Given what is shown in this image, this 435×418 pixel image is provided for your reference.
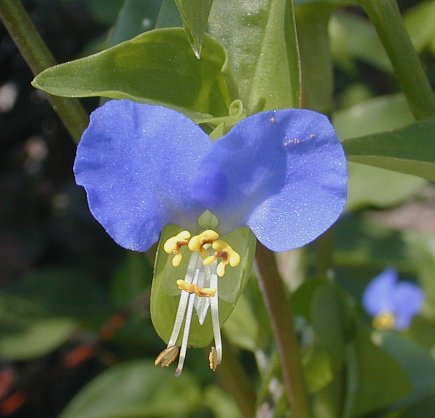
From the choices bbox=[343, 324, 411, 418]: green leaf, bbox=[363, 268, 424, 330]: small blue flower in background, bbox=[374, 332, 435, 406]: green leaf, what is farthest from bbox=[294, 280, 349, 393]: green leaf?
bbox=[363, 268, 424, 330]: small blue flower in background

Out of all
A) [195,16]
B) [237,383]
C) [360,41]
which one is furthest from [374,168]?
[195,16]

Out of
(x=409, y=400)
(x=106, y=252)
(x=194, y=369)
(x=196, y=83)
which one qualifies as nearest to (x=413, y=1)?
(x=106, y=252)

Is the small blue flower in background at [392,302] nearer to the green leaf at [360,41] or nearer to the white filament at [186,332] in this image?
the green leaf at [360,41]

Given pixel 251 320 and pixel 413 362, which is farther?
pixel 413 362

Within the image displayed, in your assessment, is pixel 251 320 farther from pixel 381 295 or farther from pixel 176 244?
pixel 381 295

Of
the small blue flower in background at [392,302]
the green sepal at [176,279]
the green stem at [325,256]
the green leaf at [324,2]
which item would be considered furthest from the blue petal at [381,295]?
the green sepal at [176,279]

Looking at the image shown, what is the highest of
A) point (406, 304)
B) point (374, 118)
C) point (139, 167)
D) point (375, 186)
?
point (139, 167)

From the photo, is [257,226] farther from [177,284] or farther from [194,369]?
[194,369]

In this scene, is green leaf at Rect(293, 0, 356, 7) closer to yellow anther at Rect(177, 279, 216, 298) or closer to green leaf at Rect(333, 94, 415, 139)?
yellow anther at Rect(177, 279, 216, 298)
